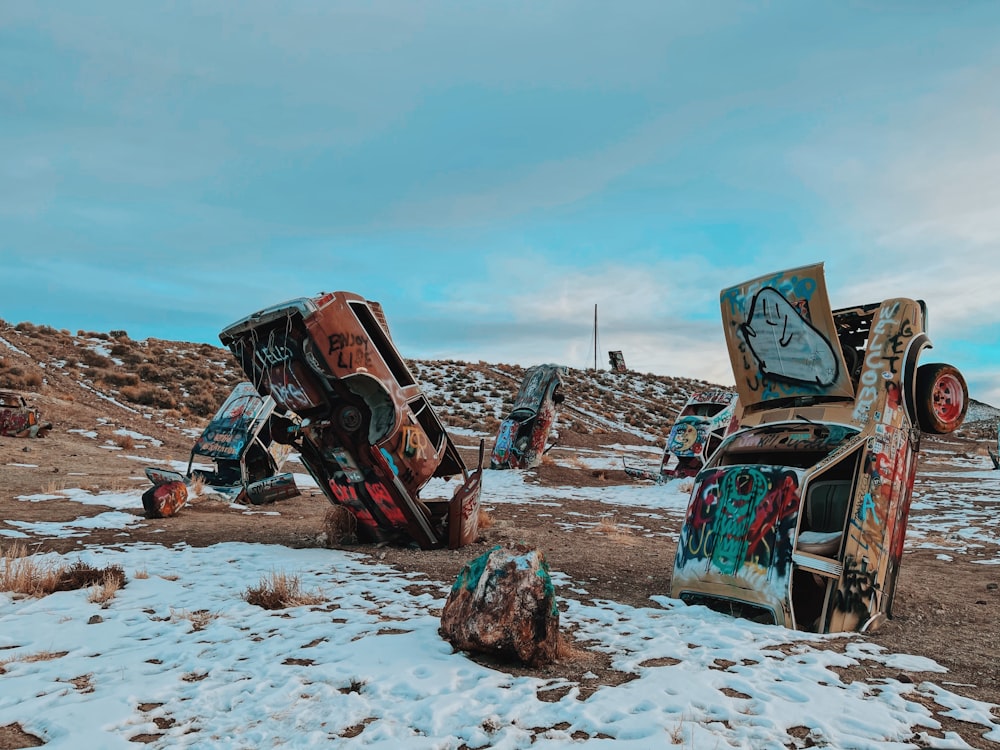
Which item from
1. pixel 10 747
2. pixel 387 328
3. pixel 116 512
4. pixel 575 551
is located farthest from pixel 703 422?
pixel 10 747

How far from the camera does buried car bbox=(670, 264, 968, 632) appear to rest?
5.60m

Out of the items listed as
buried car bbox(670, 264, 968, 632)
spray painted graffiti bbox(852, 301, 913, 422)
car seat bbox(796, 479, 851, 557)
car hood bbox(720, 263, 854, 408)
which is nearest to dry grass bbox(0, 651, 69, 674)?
buried car bbox(670, 264, 968, 632)

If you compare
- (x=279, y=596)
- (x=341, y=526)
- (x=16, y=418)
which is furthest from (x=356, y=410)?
(x=16, y=418)

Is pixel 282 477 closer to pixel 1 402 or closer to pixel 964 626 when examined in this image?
pixel 1 402

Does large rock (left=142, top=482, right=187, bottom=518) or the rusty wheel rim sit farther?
large rock (left=142, top=482, right=187, bottom=518)

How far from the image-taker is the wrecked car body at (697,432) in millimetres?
18156

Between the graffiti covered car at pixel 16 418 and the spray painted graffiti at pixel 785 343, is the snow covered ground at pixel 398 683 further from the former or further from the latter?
the graffiti covered car at pixel 16 418

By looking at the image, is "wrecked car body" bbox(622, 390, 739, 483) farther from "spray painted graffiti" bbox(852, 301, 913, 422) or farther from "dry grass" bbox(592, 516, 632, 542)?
"spray painted graffiti" bbox(852, 301, 913, 422)

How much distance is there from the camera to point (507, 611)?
453 cm

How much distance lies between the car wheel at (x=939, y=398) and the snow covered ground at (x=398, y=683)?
2.07 meters

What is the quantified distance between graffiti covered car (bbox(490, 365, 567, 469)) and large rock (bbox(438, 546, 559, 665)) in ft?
51.5

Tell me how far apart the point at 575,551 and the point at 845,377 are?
4.23 m

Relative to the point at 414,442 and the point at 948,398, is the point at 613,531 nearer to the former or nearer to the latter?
the point at 414,442

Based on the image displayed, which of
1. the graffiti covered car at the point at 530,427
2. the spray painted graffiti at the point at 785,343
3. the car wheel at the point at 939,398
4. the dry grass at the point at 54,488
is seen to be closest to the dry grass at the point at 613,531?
the spray painted graffiti at the point at 785,343
